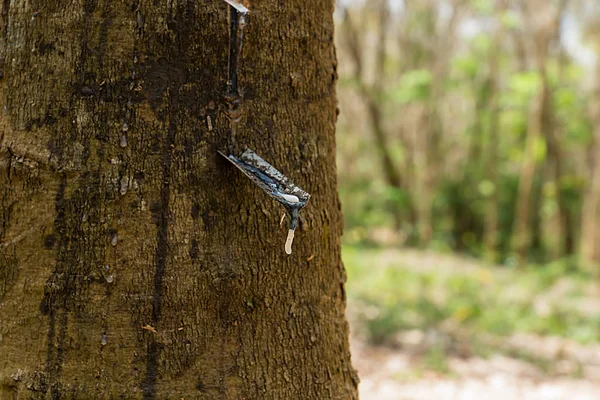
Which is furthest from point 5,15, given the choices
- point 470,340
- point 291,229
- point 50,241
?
point 470,340

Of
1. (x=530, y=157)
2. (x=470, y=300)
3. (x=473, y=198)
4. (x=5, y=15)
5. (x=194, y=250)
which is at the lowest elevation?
(x=194, y=250)

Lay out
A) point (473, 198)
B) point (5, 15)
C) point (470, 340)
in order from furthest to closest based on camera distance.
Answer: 1. point (473, 198)
2. point (470, 340)
3. point (5, 15)

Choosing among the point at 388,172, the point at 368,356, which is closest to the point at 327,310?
the point at 368,356

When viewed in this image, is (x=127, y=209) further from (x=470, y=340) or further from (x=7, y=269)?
(x=470, y=340)

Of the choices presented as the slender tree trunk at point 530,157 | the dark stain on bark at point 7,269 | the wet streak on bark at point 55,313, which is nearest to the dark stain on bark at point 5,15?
the wet streak on bark at point 55,313

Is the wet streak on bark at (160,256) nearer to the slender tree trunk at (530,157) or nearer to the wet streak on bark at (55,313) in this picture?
the wet streak on bark at (55,313)
